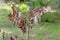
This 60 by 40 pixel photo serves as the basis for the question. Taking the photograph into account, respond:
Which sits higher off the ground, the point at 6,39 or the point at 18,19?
the point at 18,19

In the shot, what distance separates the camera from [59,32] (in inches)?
325

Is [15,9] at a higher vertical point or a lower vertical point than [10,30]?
higher

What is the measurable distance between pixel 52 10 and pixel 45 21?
11.9 ft

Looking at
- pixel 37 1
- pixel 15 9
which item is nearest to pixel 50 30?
pixel 37 1

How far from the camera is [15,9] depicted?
3.25 meters

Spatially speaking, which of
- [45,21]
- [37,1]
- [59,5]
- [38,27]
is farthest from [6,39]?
[59,5]

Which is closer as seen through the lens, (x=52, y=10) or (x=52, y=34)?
(x=52, y=34)

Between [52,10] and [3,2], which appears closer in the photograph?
[52,10]

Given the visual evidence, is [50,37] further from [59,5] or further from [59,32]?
[59,5]

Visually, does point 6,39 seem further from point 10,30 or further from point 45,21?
point 45,21

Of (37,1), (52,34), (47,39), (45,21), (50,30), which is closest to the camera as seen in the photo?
(47,39)

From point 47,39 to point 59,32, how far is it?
1074mm

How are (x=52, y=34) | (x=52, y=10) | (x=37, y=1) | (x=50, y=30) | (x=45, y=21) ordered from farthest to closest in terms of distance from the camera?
(x=52, y=10), (x=37, y=1), (x=45, y=21), (x=50, y=30), (x=52, y=34)

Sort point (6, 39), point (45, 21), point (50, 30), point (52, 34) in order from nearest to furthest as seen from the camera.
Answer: point (6, 39) → point (52, 34) → point (50, 30) → point (45, 21)
